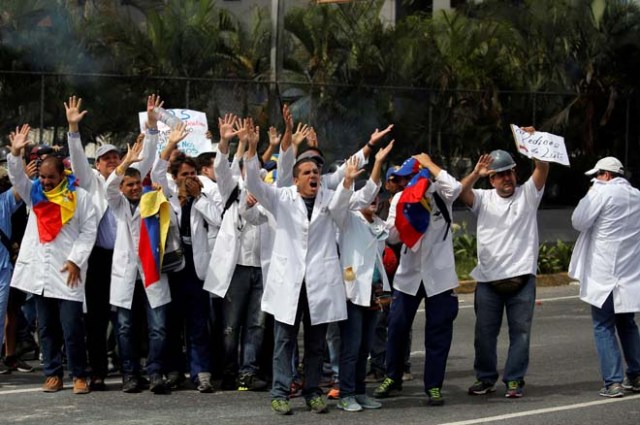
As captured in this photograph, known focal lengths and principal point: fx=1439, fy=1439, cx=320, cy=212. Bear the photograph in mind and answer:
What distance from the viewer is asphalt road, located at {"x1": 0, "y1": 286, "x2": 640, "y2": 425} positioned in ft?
32.0

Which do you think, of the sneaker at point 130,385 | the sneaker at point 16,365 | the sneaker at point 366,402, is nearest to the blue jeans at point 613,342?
the sneaker at point 366,402

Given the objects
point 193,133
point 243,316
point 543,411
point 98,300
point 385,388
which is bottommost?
point 543,411

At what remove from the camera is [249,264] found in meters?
11.1

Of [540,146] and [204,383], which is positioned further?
[540,146]

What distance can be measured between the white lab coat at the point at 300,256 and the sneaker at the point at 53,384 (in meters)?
1.82

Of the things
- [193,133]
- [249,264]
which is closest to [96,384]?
[249,264]

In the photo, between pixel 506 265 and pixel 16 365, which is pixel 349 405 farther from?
pixel 16 365

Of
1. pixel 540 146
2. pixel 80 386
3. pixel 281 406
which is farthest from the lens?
pixel 540 146

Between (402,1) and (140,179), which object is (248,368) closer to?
(140,179)

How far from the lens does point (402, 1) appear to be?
36.9m

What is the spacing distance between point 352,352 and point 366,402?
42 cm

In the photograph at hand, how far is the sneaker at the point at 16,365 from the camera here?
11.9 meters

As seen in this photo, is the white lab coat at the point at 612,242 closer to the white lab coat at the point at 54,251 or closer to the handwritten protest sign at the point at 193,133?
the handwritten protest sign at the point at 193,133

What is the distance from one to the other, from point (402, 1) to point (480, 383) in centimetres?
2679
